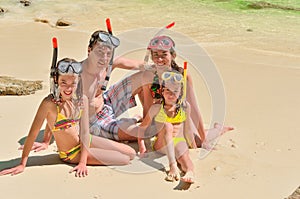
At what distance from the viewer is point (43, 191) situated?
9.64 feet

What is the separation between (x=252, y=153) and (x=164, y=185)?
0.89 meters

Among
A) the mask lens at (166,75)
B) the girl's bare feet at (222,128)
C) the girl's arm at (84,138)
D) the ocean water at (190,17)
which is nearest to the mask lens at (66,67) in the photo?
the girl's arm at (84,138)

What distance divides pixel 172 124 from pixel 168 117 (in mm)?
59

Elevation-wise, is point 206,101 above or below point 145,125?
below

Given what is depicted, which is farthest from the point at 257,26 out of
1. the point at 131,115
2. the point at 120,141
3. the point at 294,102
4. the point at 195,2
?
the point at 120,141

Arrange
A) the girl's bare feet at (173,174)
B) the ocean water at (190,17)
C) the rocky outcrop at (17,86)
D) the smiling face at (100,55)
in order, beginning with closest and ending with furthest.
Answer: the girl's bare feet at (173,174) < the smiling face at (100,55) < the rocky outcrop at (17,86) < the ocean water at (190,17)

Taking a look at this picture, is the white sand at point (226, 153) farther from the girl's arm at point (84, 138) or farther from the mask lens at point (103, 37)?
the mask lens at point (103, 37)

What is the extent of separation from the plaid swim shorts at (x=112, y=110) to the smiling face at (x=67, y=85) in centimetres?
56

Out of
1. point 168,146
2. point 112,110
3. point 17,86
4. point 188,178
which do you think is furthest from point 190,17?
point 188,178

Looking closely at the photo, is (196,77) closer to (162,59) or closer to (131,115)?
(131,115)

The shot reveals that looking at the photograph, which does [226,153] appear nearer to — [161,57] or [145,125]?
[145,125]

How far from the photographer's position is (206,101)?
4891mm

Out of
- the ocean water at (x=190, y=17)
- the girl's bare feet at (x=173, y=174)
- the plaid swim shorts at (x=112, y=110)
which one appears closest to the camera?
the girl's bare feet at (x=173, y=174)

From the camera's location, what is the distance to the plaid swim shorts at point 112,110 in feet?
12.1
